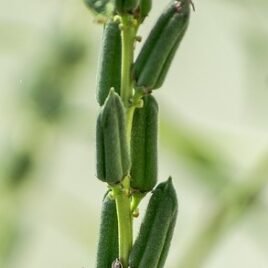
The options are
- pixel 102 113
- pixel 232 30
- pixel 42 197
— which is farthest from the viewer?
pixel 232 30

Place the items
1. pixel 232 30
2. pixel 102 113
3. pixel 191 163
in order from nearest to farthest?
1. pixel 102 113
2. pixel 191 163
3. pixel 232 30

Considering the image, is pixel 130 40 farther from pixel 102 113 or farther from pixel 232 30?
pixel 232 30

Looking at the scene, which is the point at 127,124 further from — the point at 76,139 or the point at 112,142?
the point at 76,139

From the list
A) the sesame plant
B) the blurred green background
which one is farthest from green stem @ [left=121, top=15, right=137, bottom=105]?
the blurred green background

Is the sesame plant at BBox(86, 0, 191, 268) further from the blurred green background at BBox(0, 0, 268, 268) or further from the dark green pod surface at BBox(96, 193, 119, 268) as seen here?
the blurred green background at BBox(0, 0, 268, 268)

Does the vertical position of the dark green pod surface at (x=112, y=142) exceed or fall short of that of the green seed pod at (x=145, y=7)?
it falls short

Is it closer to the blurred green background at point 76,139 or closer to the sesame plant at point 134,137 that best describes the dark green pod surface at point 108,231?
the sesame plant at point 134,137

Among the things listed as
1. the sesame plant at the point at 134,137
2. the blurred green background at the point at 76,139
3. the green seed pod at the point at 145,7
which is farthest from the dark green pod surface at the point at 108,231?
the blurred green background at the point at 76,139

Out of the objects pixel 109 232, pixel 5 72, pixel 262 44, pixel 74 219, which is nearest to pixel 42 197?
pixel 74 219
